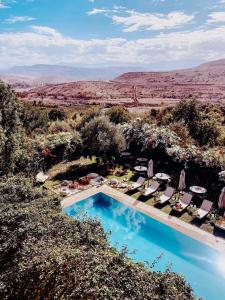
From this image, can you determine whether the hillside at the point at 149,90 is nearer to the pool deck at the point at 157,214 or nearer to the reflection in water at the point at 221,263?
the pool deck at the point at 157,214

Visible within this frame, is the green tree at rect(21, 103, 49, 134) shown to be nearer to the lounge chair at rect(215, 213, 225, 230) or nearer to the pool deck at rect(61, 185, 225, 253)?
the pool deck at rect(61, 185, 225, 253)

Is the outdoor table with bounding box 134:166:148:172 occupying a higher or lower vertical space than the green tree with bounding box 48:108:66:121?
lower

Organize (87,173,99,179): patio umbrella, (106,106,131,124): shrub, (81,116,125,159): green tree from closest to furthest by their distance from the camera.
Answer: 1. (87,173,99,179): patio umbrella
2. (81,116,125,159): green tree
3. (106,106,131,124): shrub

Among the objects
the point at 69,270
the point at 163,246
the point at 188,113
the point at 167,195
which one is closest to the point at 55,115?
the point at 188,113

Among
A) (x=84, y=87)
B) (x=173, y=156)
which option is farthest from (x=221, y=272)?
(x=84, y=87)

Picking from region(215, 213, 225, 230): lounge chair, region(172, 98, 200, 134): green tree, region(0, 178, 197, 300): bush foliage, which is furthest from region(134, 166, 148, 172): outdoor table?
region(0, 178, 197, 300): bush foliage

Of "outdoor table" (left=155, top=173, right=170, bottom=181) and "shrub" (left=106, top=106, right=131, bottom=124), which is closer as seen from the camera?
"outdoor table" (left=155, top=173, right=170, bottom=181)
